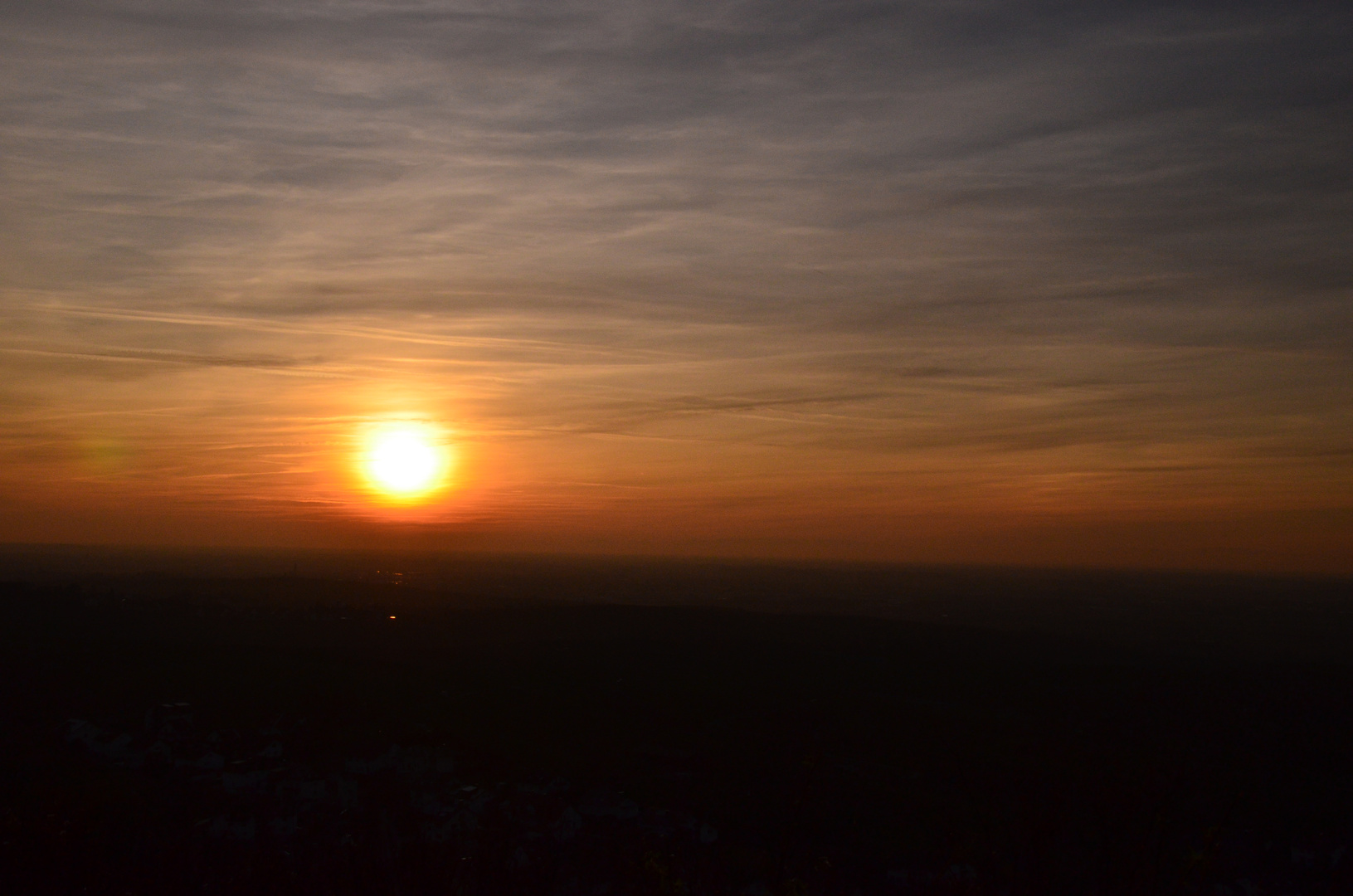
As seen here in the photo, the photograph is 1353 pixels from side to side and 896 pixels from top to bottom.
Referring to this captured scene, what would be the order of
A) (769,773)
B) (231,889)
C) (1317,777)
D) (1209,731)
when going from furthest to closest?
(1209,731) → (1317,777) → (769,773) → (231,889)

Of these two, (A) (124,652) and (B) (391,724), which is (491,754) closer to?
(B) (391,724)

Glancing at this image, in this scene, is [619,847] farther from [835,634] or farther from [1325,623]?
[1325,623]

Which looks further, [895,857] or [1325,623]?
[1325,623]

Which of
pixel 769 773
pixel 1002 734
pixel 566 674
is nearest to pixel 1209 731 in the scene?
pixel 1002 734

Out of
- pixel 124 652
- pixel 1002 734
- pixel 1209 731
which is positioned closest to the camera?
pixel 1002 734

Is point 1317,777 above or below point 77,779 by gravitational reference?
below

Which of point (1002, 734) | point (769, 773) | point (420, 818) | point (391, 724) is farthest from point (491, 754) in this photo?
point (1002, 734)
